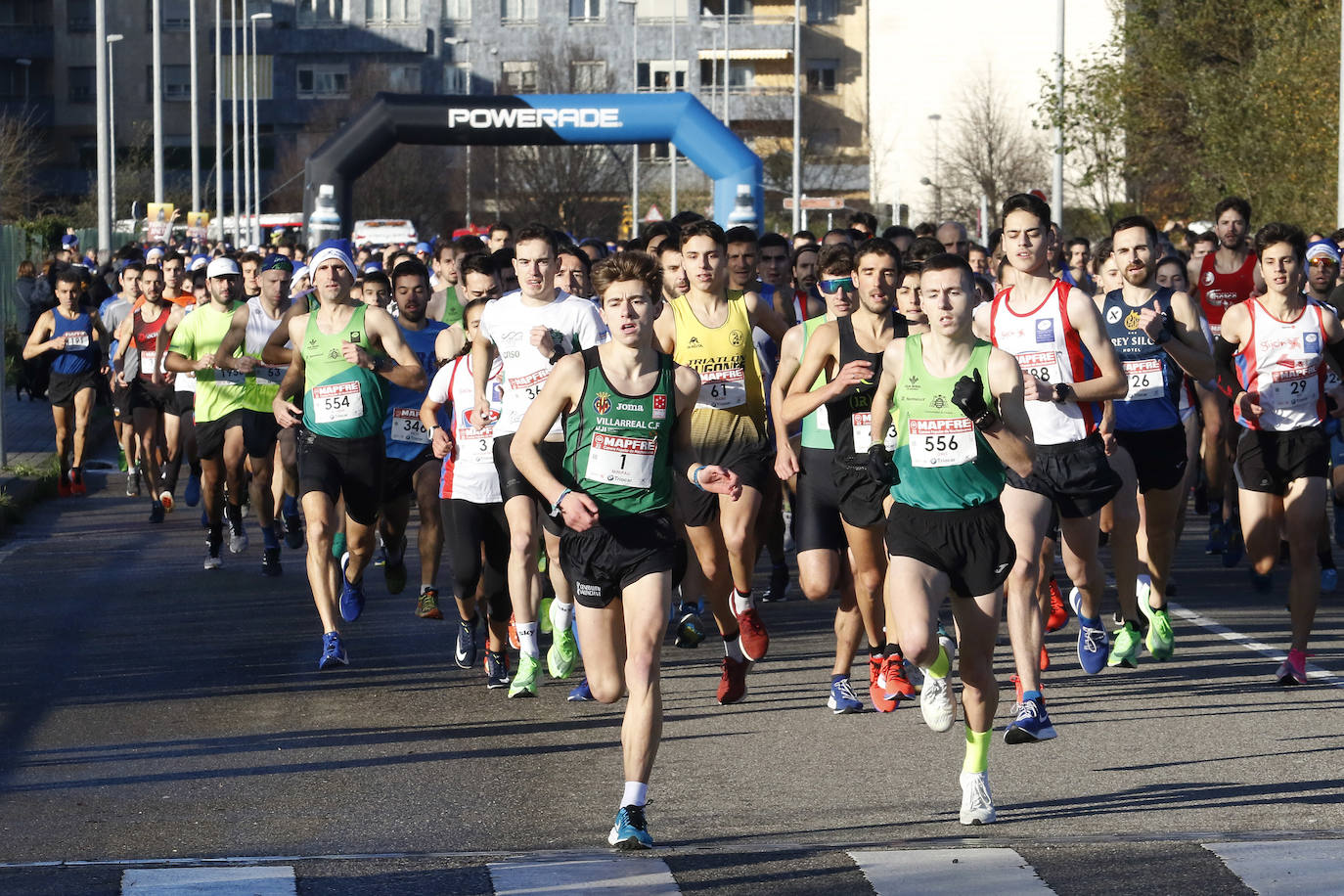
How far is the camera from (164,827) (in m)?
7.09

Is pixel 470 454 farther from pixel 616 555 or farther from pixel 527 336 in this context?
pixel 616 555

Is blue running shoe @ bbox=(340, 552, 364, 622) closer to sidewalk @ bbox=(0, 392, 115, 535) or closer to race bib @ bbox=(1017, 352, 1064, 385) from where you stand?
race bib @ bbox=(1017, 352, 1064, 385)

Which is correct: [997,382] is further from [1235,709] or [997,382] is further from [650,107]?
[650,107]

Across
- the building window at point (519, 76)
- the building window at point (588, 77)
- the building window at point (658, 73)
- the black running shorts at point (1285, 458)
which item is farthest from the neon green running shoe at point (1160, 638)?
the building window at point (658, 73)

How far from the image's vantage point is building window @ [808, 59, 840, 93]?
9136 cm

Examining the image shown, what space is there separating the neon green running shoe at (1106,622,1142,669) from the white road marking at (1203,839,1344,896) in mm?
3368

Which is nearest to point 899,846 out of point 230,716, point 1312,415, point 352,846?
point 352,846

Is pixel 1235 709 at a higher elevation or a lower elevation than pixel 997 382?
lower

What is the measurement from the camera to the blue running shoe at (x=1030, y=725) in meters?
8.03

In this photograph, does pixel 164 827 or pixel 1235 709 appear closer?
pixel 164 827

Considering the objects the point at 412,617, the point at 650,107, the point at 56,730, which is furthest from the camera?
the point at 650,107

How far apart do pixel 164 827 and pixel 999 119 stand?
53.9m

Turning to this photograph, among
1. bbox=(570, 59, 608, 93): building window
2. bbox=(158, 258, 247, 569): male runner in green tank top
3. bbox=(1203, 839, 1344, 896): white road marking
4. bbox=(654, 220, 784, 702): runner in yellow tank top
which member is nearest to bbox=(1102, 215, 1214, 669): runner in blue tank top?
bbox=(654, 220, 784, 702): runner in yellow tank top

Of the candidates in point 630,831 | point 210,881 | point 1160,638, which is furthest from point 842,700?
point 210,881
